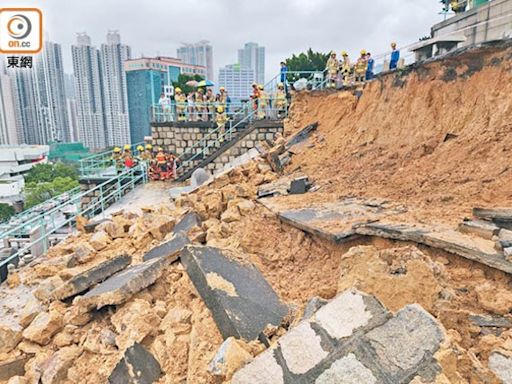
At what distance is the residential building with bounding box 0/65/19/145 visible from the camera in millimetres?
48219

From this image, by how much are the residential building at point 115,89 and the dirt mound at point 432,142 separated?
159 feet

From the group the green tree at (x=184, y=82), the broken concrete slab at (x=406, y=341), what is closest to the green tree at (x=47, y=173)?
the green tree at (x=184, y=82)

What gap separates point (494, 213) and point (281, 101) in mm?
10429

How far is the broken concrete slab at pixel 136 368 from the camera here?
2654 mm

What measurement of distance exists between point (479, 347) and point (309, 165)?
6133mm

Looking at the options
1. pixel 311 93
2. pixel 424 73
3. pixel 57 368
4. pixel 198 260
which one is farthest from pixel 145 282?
pixel 311 93

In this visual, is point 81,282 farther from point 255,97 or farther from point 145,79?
point 145,79

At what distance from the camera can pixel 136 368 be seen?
2.69 meters

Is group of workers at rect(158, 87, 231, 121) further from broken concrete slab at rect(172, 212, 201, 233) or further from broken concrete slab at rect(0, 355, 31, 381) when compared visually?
broken concrete slab at rect(0, 355, 31, 381)

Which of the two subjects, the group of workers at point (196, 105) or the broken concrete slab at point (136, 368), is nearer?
the broken concrete slab at point (136, 368)

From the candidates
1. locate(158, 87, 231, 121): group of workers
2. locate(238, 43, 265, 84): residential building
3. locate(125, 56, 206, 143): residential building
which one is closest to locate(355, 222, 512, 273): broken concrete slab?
locate(158, 87, 231, 121): group of workers

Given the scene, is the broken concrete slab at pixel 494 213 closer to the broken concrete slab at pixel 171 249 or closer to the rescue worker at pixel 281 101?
the broken concrete slab at pixel 171 249

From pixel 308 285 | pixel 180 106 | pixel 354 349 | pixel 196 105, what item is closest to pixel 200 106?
pixel 196 105

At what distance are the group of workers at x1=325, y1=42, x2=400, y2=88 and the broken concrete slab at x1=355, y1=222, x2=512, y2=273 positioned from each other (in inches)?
332
